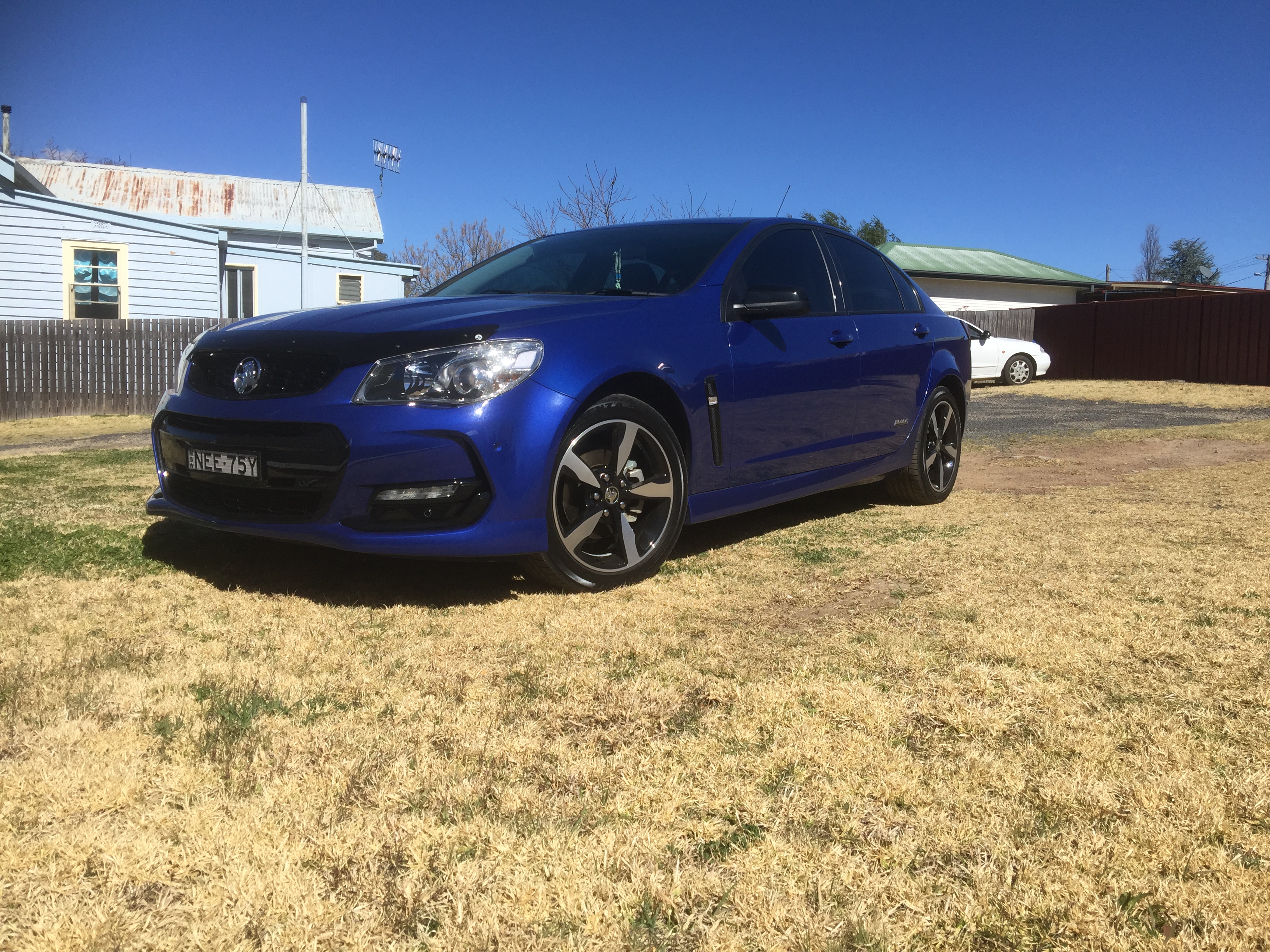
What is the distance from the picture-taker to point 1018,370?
71.8 feet

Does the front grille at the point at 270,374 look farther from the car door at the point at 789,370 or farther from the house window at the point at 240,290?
the house window at the point at 240,290

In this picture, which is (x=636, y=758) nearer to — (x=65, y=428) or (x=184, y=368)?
(x=184, y=368)

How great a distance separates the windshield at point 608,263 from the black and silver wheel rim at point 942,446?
2110mm

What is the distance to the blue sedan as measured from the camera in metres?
3.80

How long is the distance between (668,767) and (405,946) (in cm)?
85

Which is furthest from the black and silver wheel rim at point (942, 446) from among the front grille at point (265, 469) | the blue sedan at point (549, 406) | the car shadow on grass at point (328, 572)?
the front grille at point (265, 469)

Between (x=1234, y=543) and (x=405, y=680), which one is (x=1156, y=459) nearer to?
(x=1234, y=543)

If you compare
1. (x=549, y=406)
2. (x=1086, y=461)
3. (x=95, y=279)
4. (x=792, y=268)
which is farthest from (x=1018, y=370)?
(x=549, y=406)

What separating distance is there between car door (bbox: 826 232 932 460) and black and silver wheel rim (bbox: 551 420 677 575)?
66.5 inches

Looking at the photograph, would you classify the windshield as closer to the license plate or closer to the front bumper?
the front bumper

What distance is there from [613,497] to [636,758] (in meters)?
1.79

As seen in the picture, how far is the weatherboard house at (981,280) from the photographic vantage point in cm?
3712

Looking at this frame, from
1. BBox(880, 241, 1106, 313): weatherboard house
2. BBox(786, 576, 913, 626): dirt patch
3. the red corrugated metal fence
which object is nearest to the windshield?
BBox(786, 576, 913, 626): dirt patch

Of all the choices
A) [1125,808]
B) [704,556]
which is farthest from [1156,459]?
[1125,808]
